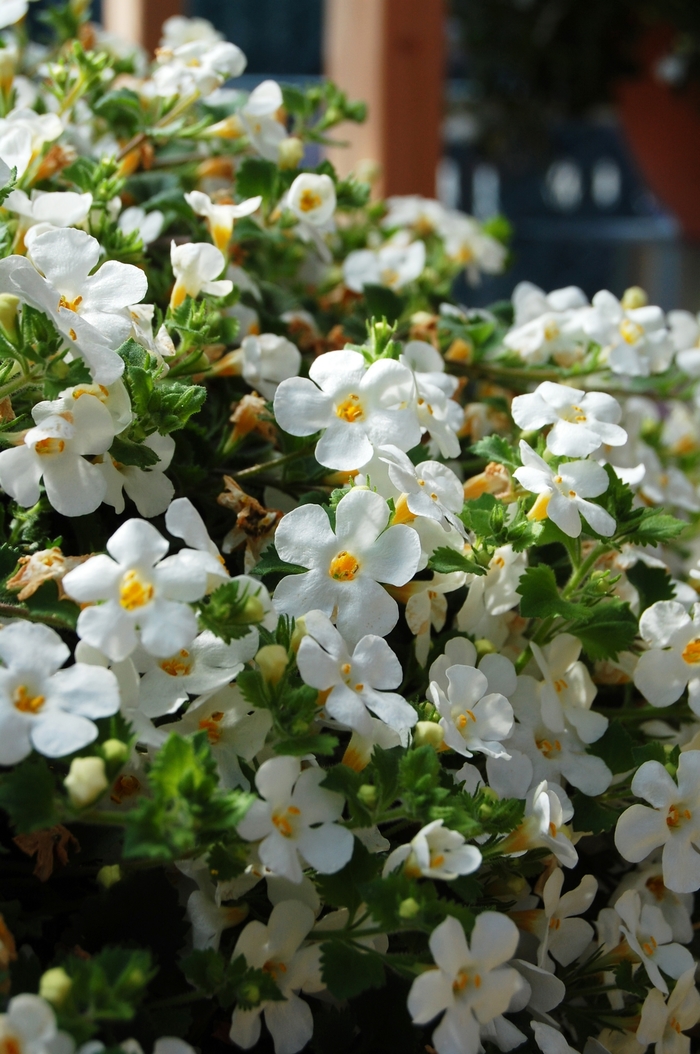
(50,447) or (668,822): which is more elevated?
(50,447)

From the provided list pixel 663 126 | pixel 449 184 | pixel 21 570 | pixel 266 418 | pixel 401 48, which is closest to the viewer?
pixel 21 570

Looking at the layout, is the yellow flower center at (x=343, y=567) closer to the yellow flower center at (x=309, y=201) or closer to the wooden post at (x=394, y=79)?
the yellow flower center at (x=309, y=201)

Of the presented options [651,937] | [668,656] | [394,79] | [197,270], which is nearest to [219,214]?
[197,270]

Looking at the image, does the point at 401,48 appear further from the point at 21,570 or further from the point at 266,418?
the point at 21,570

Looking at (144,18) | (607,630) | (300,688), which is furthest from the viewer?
(144,18)

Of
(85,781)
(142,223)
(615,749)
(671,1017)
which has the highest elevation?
(142,223)

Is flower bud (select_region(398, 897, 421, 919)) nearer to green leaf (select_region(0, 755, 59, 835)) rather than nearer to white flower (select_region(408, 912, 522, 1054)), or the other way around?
white flower (select_region(408, 912, 522, 1054))

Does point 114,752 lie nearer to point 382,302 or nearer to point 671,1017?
point 671,1017

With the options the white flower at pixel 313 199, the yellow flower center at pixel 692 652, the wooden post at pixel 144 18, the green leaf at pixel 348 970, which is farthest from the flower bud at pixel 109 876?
the wooden post at pixel 144 18

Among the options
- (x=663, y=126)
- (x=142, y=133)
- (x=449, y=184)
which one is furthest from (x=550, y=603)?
(x=449, y=184)
